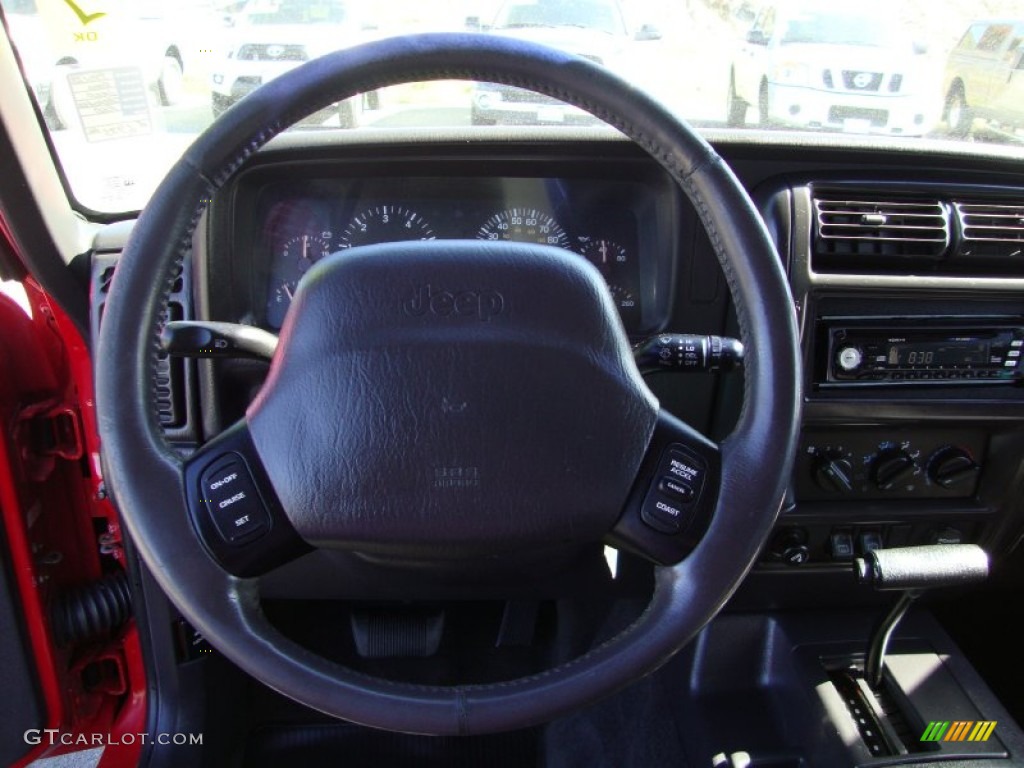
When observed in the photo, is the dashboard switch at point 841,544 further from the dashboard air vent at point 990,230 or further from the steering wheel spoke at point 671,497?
the steering wheel spoke at point 671,497

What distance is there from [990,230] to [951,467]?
43 cm

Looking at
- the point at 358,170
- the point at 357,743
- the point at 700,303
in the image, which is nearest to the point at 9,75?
the point at 358,170

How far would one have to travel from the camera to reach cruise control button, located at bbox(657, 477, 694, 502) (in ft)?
3.21

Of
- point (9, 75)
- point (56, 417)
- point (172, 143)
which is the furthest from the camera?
point (56, 417)

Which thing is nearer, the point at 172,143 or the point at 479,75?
the point at 479,75

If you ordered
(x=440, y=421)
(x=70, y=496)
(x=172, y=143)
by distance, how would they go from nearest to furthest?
(x=440, y=421) → (x=172, y=143) → (x=70, y=496)

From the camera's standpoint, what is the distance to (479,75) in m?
0.95

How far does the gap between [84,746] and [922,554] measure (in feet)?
6.06

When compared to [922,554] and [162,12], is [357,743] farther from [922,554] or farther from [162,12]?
[162,12]

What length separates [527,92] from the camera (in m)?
1.55

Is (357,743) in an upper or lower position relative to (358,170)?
lower

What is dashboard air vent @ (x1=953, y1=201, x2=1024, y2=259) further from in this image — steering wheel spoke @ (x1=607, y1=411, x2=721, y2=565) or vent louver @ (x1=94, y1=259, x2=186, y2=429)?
vent louver @ (x1=94, y1=259, x2=186, y2=429)

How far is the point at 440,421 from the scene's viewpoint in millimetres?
939

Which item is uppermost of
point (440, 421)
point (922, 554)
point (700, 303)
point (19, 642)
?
point (440, 421)
